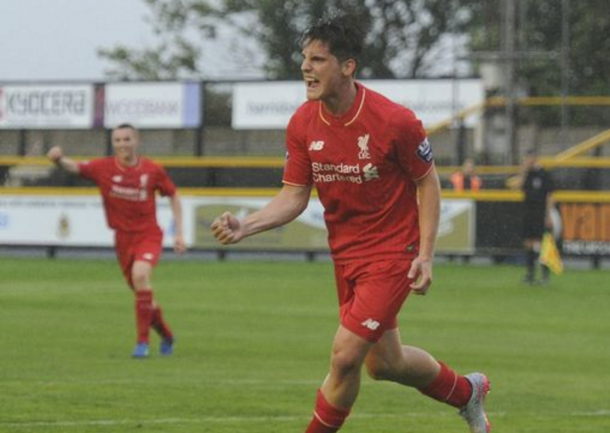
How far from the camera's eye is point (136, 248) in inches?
695

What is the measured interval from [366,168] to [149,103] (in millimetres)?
35183

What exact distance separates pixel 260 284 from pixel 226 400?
1570 cm

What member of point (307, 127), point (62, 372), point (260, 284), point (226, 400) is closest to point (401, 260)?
point (307, 127)

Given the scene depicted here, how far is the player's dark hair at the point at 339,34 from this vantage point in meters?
9.67

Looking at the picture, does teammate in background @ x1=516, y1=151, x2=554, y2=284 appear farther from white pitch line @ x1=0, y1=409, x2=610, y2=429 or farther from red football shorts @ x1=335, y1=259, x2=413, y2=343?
red football shorts @ x1=335, y1=259, x2=413, y2=343

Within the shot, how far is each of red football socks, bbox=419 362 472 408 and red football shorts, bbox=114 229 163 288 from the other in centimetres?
741

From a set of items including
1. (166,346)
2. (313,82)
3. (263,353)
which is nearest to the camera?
(313,82)

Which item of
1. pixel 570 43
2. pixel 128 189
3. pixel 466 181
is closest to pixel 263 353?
pixel 128 189

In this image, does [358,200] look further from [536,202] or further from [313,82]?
[536,202]

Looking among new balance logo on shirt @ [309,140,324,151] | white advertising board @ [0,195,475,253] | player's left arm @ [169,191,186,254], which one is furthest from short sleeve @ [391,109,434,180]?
white advertising board @ [0,195,475,253]

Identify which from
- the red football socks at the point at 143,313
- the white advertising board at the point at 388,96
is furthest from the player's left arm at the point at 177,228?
the white advertising board at the point at 388,96

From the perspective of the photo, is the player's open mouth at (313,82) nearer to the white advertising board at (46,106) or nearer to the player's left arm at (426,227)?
the player's left arm at (426,227)

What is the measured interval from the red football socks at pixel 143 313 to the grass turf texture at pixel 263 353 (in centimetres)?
29

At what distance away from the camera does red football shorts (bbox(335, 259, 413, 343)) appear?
31.8 ft
